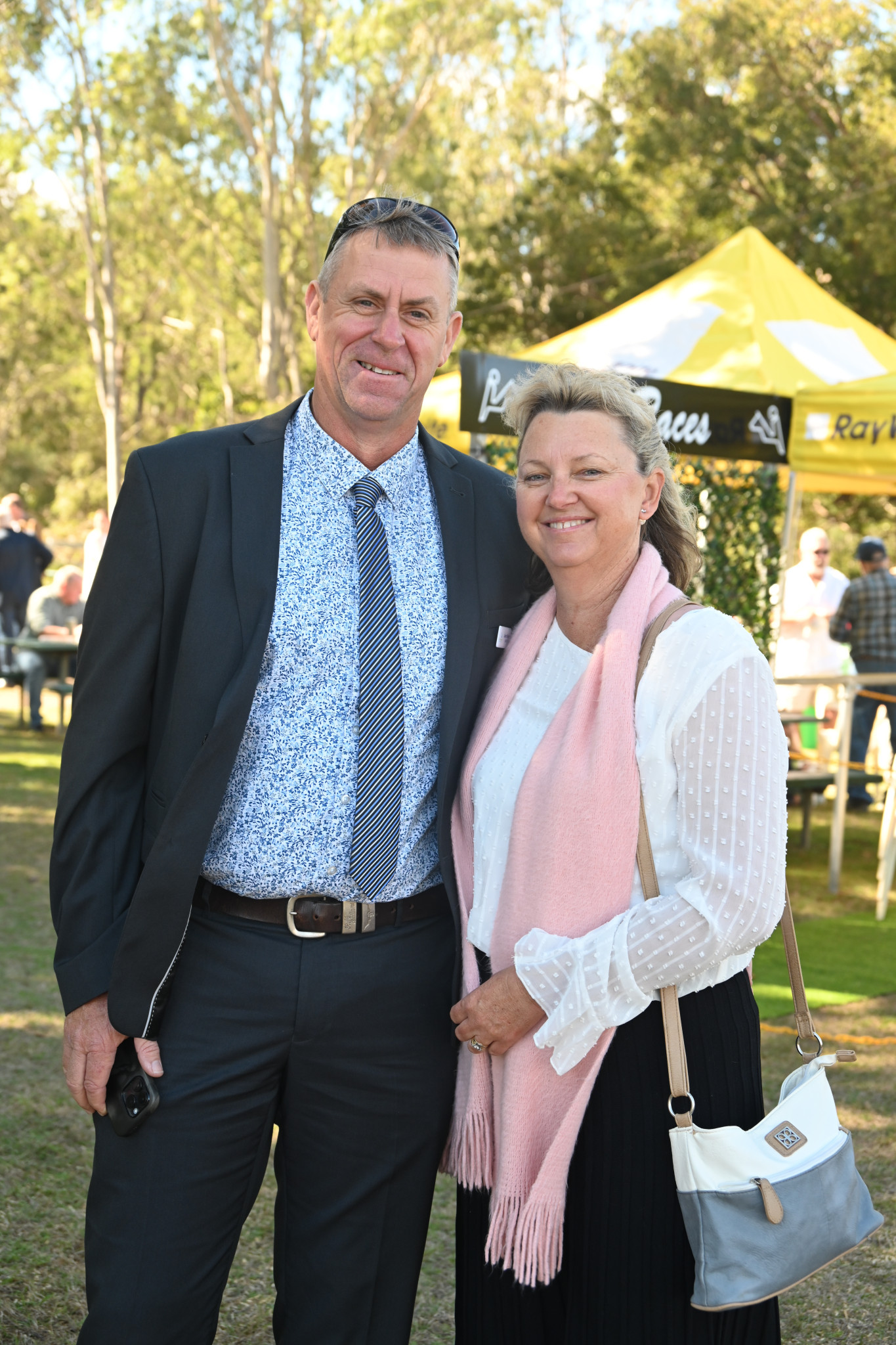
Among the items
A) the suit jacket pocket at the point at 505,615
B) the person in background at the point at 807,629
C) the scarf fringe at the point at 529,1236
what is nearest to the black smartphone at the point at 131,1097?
the scarf fringe at the point at 529,1236

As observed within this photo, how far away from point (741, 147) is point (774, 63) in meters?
1.54

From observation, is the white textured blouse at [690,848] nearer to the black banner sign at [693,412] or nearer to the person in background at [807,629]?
the black banner sign at [693,412]

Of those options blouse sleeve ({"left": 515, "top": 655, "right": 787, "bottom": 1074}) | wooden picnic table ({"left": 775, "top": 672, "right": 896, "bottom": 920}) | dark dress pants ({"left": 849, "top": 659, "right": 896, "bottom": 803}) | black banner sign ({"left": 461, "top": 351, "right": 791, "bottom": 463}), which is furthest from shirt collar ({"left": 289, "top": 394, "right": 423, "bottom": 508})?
dark dress pants ({"left": 849, "top": 659, "right": 896, "bottom": 803})

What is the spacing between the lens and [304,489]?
2174 mm

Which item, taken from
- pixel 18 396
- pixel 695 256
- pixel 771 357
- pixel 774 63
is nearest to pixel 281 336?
pixel 695 256

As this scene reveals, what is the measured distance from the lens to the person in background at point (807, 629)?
9.66 meters

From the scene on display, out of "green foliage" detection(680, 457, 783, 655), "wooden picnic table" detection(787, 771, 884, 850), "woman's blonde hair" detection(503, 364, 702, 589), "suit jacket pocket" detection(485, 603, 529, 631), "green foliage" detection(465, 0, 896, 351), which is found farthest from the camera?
"green foliage" detection(465, 0, 896, 351)

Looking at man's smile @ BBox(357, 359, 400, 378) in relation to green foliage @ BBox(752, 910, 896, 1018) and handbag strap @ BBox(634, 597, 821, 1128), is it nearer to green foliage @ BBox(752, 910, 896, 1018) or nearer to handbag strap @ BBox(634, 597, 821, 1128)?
handbag strap @ BBox(634, 597, 821, 1128)

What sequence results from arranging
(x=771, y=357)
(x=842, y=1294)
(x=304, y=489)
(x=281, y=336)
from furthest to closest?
(x=281, y=336) < (x=771, y=357) < (x=842, y=1294) < (x=304, y=489)

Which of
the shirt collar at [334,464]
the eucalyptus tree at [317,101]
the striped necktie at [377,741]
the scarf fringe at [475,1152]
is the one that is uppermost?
the eucalyptus tree at [317,101]

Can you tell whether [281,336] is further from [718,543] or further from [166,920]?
[166,920]

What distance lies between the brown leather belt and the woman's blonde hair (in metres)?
0.87

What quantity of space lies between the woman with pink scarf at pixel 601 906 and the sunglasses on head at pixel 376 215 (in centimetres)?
36

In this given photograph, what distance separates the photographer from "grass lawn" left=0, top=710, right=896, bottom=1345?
10.2 feet
